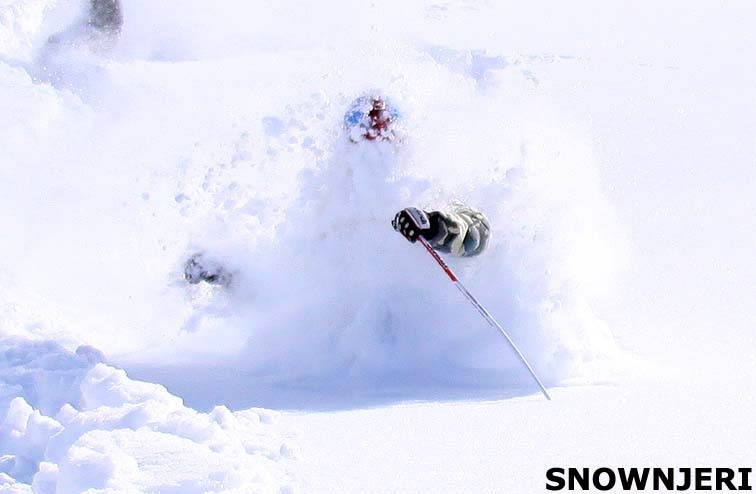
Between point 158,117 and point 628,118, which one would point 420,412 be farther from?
point 628,118

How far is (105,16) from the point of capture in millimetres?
14922

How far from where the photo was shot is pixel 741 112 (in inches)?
543

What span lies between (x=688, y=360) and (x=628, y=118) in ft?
27.1

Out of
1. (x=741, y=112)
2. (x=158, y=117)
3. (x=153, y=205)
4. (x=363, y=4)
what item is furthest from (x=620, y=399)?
(x=363, y=4)

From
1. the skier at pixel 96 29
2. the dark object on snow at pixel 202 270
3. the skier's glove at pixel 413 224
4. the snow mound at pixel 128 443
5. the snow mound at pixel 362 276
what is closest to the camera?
the snow mound at pixel 128 443

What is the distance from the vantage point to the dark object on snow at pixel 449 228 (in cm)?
496

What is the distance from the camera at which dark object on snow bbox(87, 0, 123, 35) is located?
1480 centimetres

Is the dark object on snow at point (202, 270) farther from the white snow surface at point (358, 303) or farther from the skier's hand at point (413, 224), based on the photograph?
the skier's hand at point (413, 224)

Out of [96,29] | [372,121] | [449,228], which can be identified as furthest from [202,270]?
[96,29]

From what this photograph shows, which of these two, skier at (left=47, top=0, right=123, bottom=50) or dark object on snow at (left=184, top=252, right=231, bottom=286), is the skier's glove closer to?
dark object on snow at (left=184, top=252, right=231, bottom=286)

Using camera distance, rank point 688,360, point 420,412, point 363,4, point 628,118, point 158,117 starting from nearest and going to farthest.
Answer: point 420,412, point 688,360, point 158,117, point 628,118, point 363,4

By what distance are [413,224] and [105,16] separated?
450 inches

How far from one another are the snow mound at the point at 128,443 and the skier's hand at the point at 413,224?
1.39 m

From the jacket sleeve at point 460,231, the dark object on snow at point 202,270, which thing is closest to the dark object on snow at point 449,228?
the jacket sleeve at point 460,231
